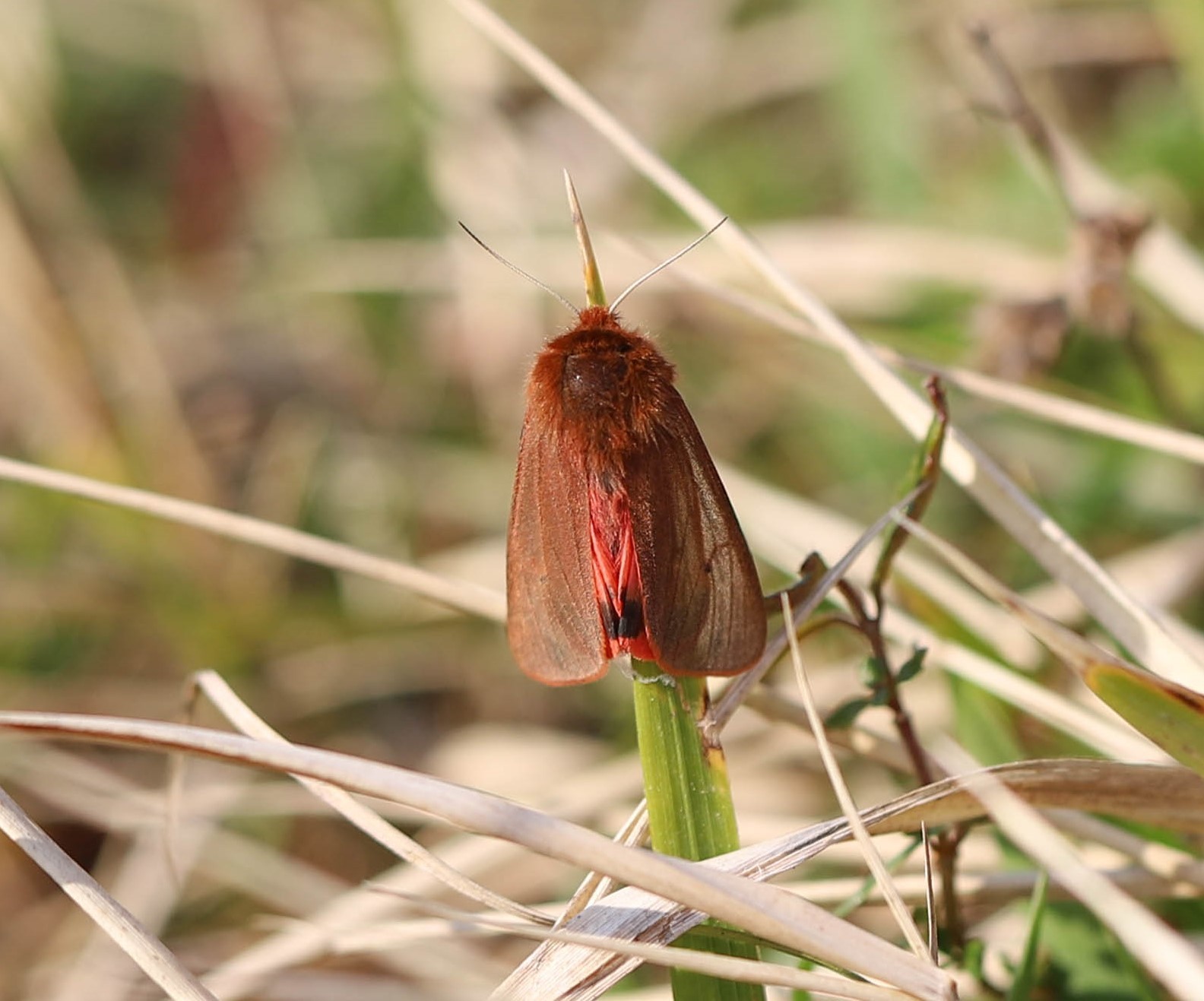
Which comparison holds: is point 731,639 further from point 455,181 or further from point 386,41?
point 386,41

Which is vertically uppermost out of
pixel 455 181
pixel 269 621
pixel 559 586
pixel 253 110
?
pixel 253 110

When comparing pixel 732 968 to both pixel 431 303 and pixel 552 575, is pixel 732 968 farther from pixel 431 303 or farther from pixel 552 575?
pixel 431 303

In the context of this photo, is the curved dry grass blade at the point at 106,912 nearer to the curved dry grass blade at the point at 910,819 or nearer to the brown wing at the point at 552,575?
the curved dry grass blade at the point at 910,819

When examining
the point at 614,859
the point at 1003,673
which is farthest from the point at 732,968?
the point at 1003,673

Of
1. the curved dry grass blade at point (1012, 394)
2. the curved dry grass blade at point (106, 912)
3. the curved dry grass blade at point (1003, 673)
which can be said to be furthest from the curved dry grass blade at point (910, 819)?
the curved dry grass blade at point (1012, 394)

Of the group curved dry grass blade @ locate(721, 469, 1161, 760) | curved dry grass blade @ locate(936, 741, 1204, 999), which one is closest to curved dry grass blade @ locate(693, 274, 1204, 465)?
curved dry grass blade @ locate(721, 469, 1161, 760)

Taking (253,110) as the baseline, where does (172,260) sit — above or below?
below

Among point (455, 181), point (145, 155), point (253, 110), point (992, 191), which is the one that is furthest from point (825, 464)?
point (145, 155)
